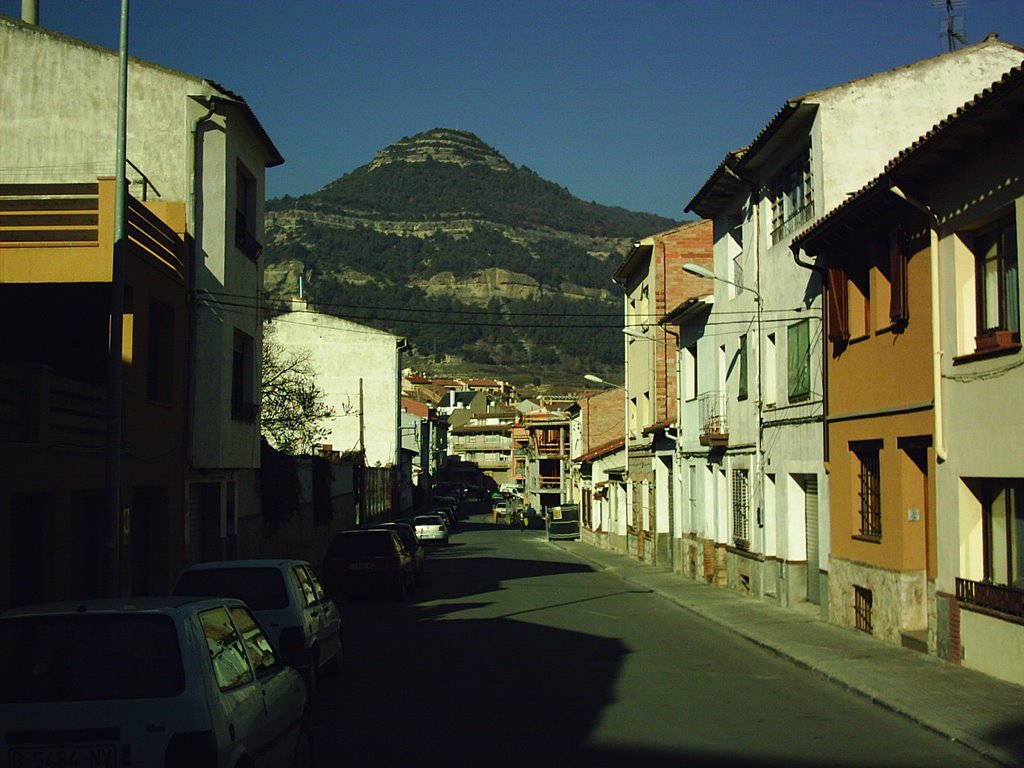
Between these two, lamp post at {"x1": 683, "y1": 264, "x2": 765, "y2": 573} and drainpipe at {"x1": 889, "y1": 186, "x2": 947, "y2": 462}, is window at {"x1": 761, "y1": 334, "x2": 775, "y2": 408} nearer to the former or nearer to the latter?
lamp post at {"x1": 683, "y1": 264, "x2": 765, "y2": 573}

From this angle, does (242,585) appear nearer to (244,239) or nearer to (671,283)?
(244,239)

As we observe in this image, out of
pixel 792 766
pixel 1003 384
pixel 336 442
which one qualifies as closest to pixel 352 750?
pixel 792 766

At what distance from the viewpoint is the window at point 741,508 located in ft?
84.1

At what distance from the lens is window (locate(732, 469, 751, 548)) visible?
1009 inches

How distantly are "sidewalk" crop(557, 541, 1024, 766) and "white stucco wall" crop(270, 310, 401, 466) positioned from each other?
39.4m

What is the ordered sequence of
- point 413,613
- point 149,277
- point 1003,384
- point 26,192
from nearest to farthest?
1. point 1003,384
2. point 26,192
3. point 149,277
4. point 413,613

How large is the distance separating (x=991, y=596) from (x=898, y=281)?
15.0 ft

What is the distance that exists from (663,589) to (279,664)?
842 inches

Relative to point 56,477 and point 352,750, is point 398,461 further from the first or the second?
point 352,750

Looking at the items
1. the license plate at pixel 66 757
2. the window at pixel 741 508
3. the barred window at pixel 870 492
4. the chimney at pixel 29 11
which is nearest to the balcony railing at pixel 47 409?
the license plate at pixel 66 757

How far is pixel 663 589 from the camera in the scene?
28.6 meters

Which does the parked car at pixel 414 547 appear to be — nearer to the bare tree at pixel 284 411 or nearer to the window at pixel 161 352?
the window at pixel 161 352

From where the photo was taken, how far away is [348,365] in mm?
61250

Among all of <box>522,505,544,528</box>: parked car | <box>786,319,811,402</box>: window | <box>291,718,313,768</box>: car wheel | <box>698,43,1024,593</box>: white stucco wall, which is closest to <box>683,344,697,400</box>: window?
<box>698,43,1024,593</box>: white stucco wall
